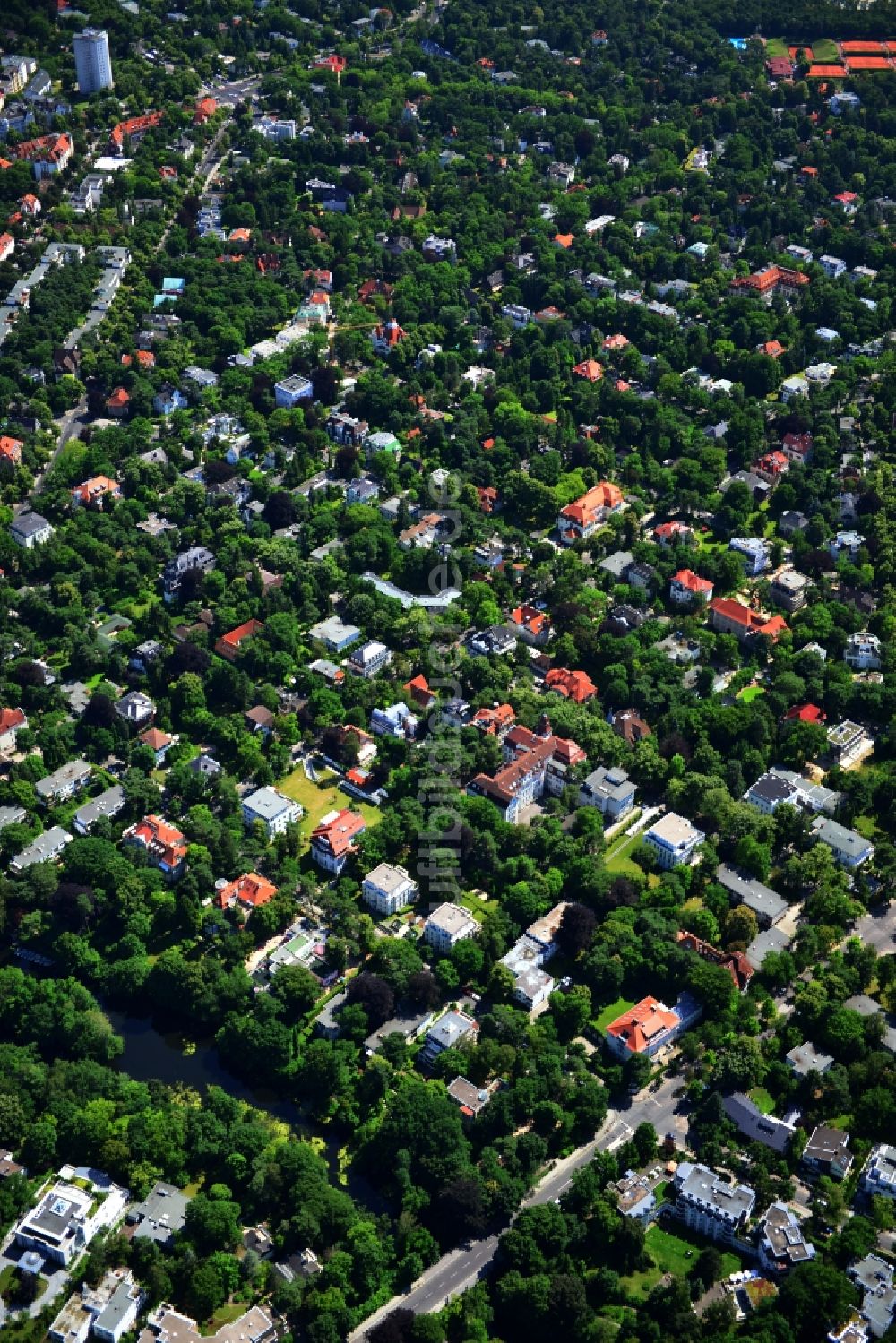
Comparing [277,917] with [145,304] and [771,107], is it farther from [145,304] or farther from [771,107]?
[771,107]

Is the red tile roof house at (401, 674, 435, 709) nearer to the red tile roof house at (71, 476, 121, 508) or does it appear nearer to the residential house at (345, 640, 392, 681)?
the residential house at (345, 640, 392, 681)

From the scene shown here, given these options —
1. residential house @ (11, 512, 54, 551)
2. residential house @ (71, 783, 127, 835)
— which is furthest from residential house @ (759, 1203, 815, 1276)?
residential house @ (11, 512, 54, 551)

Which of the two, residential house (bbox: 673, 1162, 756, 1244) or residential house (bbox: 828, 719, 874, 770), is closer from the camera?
residential house (bbox: 673, 1162, 756, 1244)

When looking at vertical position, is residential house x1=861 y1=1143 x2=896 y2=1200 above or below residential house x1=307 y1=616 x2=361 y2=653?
below

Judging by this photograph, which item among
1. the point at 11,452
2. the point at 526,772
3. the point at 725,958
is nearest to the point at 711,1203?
the point at 725,958

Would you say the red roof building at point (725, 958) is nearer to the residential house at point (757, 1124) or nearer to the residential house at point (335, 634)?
the residential house at point (757, 1124)
